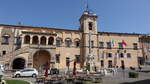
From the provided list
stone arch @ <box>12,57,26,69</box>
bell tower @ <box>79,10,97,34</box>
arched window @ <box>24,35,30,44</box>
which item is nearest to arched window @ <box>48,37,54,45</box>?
arched window @ <box>24,35,30,44</box>

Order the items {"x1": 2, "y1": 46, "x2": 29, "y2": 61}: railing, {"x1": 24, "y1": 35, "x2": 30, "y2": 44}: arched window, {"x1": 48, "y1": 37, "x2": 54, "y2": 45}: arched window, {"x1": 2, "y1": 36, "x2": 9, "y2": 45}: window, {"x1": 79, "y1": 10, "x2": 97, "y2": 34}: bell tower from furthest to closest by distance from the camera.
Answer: {"x1": 79, "y1": 10, "x2": 97, "y2": 34}: bell tower, {"x1": 48, "y1": 37, "x2": 54, "y2": 45}: arched window, {"x1": 24, "y1": 35, "x2": 30, "y2": 44}: arched window, {"x1": 2, "y1": 36, "x2": 9, "y2": 45}: window, {"x1": 2, "y1": 46, "x2": 29, "y2": 61}: railing

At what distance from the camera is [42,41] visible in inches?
1737

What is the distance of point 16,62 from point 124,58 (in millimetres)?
29408

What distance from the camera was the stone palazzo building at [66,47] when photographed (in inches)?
1566

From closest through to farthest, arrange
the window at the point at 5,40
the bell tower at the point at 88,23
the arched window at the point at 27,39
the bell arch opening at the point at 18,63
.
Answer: the bell arch opening at the point at 18,63 < the window at the point at 5,40 < the arched window at the point at 27,39 < the bell tower at the point at 88,23

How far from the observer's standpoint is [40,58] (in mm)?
42562

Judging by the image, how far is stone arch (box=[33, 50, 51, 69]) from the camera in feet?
137

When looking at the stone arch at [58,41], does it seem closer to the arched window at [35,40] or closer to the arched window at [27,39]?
the arched window at [35,40]

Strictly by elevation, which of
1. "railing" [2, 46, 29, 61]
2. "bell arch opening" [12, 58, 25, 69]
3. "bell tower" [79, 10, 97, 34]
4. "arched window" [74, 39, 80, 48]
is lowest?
"bell arch opening" [12, 58, 25, 69]

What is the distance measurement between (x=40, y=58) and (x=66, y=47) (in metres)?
7.43

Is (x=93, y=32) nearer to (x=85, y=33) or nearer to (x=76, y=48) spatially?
(x=85, y=33)

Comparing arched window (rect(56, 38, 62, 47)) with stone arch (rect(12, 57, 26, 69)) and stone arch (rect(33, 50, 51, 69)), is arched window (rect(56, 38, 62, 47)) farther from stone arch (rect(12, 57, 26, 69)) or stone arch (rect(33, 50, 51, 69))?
stone arch (rect(12, 57, 26, 69))

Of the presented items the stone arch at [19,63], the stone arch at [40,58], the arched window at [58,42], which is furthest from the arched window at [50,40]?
the stone arch at [19,63]

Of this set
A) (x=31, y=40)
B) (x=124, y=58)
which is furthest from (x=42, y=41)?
(x=124, y=58)
